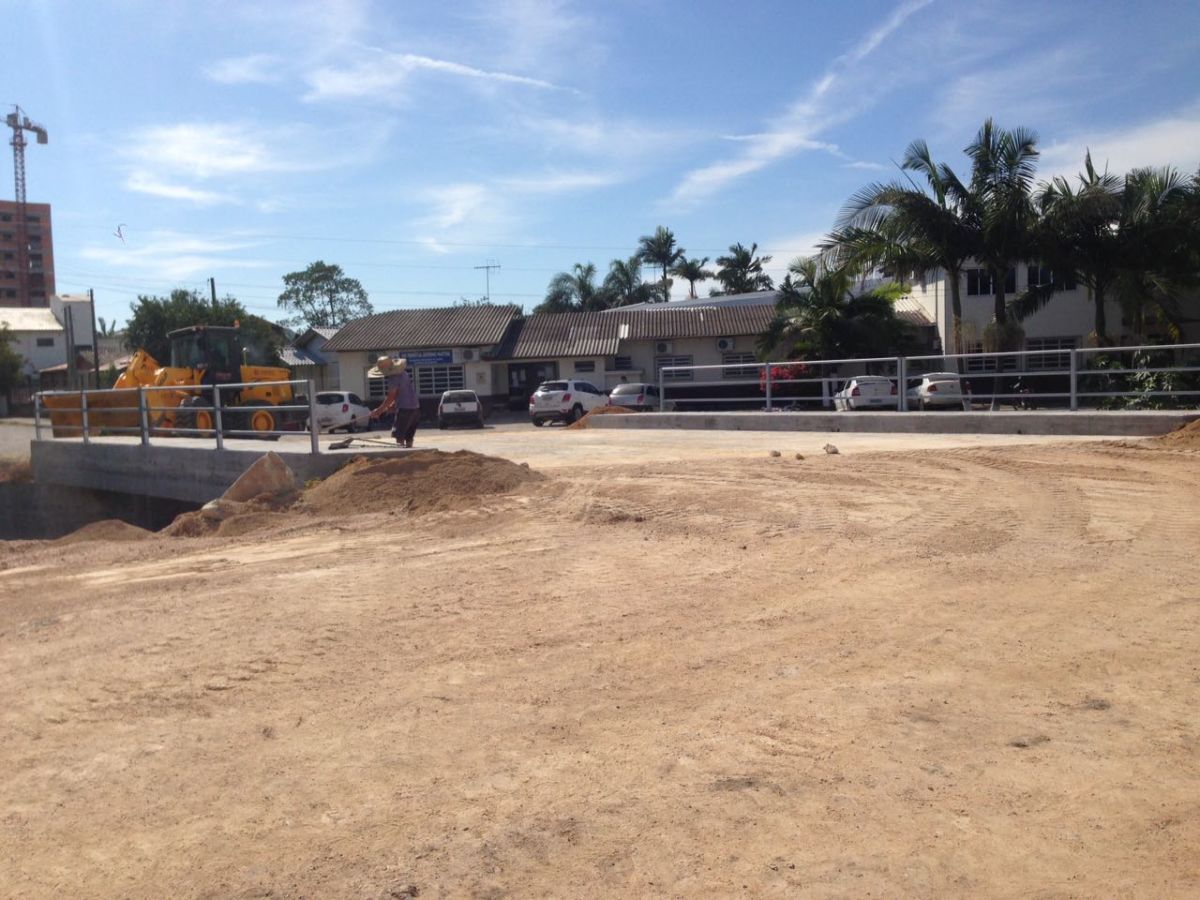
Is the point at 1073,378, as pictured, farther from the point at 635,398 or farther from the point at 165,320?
the point at 165,320

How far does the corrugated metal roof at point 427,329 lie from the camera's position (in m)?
46.5

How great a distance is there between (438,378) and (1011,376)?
31.1 meters

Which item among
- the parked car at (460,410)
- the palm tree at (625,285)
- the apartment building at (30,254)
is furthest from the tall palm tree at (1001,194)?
the apartment building at (30,254)

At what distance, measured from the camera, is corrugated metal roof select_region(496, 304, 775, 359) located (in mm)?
42438

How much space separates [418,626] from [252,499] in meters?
6.64

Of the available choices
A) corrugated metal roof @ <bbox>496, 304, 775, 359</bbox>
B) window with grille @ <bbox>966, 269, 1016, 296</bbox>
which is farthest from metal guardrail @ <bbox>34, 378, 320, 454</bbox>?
window with grille @ <bbox>966, 269, 1016, 296</bbox>

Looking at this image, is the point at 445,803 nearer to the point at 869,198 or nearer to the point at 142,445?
the point at 142,445

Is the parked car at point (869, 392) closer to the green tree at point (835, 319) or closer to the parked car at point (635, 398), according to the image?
the green tree at point (835, 319)

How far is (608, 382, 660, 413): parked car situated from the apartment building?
92919 millimetres

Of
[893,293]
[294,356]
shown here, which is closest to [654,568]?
[893,293]

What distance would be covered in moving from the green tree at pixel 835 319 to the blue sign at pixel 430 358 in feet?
59.4

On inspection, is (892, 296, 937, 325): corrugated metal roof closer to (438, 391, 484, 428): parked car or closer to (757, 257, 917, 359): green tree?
(757, 257, 917, 359): green tree

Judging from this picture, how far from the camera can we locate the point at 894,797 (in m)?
3.88

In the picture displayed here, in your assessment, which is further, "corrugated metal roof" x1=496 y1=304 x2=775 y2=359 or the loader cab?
"corrugated metal roof" x1=496 y1=304 x2=775 y2=359
